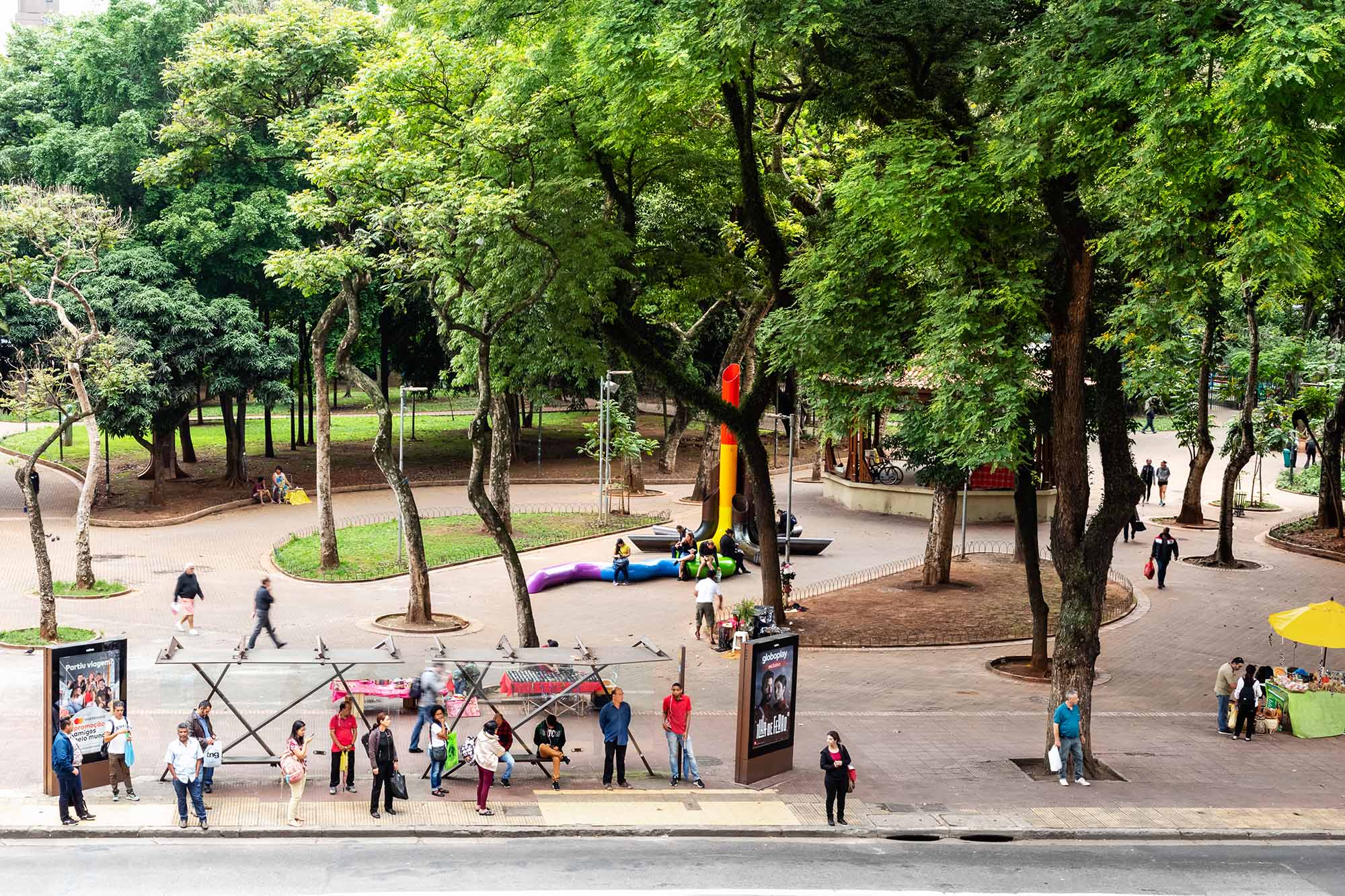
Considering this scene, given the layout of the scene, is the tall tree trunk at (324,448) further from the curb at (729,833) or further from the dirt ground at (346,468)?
the curb at (729,833)

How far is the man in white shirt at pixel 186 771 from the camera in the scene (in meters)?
14.3

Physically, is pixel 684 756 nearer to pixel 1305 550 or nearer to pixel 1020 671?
pixel 1020 671

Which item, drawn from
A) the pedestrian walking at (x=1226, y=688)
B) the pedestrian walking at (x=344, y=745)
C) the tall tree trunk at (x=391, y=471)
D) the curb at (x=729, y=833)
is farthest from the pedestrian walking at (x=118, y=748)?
the pedestrian walking at (x=1226, y=688)

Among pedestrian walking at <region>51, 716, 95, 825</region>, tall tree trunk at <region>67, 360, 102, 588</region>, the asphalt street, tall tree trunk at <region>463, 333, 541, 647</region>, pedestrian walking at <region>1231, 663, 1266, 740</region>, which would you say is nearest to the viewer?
the asphalt street

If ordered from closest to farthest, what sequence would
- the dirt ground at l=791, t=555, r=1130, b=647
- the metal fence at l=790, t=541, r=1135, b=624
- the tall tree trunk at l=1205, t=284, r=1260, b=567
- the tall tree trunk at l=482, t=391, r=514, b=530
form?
the dirt ground at l=791, t=555, r=1130, b=647 → the metal fence at l=790, t=541, r=1135, b=624 → the tall tree trunk at l=482, t=391, r=514, b=530 → the tall tree trunk at l=1205, t=284, r=1260, b=567

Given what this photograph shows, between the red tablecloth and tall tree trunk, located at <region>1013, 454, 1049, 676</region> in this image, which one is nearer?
the red tablecloth

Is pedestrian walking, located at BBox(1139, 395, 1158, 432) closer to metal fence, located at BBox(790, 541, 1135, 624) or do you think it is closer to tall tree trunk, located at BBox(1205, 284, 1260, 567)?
tall tree trunk, located at BBox(1205, 284, 1260, 567)

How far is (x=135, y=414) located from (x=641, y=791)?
80.3 ft

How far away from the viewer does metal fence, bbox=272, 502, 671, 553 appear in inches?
1438

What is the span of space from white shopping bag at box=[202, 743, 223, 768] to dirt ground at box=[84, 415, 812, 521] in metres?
23.7

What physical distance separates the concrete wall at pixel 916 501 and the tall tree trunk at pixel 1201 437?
14.3ft

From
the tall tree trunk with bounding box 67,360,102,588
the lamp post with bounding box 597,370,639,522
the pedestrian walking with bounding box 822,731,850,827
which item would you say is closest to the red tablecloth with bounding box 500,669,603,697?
the pedestrian walking with bounding box 822,731,850,827

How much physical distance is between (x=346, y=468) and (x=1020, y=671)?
30.9 meters

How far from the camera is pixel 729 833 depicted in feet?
49.9
